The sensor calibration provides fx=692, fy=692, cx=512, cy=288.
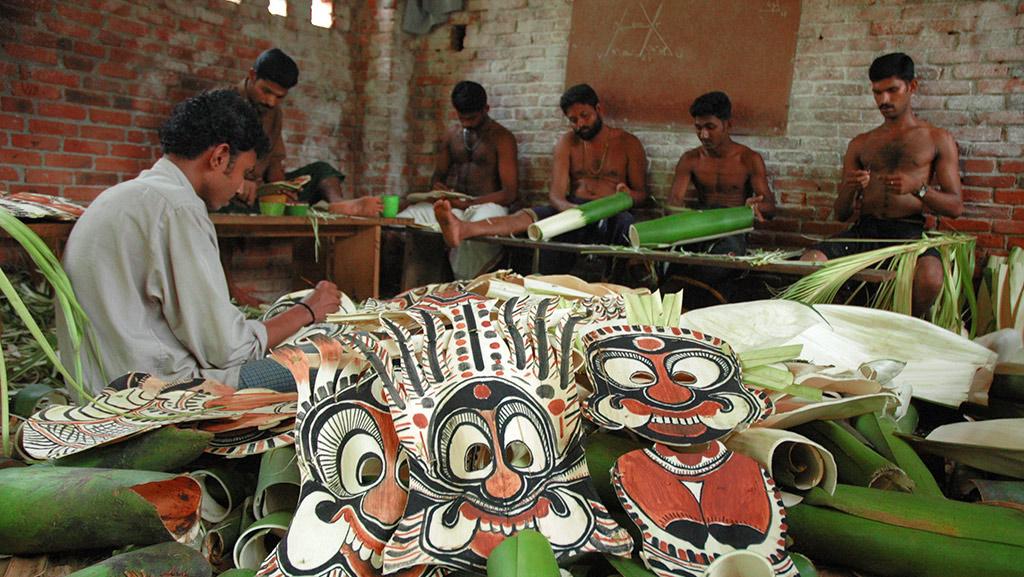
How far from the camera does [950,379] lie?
1.64 meters

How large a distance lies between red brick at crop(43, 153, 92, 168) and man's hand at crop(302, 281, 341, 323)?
126 inches

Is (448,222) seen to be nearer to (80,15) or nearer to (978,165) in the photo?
(80,15)

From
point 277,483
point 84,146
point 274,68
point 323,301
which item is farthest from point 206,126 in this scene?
point 84,146

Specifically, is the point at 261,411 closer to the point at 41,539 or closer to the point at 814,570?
the point at 41,539

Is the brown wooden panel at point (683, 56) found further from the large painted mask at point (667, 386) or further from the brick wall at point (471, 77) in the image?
the large painted mask at point (667, 386)

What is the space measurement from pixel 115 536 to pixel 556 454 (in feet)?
1.89

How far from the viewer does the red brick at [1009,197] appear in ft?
14.5

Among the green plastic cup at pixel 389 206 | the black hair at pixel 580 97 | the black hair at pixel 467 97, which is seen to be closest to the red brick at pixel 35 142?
the green plastic cup at pixel 389 206

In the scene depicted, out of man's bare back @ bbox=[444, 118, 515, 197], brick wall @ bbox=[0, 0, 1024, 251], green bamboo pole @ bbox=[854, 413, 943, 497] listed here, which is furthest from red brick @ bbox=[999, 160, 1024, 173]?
green bamboo pole @ bbox=[854, 413, 943, 497]

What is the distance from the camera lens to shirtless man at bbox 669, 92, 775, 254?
4855mm

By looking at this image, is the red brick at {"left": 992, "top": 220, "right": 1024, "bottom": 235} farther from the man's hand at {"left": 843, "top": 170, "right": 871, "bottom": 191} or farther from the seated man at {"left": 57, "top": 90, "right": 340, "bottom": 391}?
the seated man at {"left": 57, "top": 90, "right": 340, "bottom": 391}

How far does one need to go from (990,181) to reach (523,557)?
4954 millimetres

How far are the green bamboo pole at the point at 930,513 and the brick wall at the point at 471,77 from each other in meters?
4.40

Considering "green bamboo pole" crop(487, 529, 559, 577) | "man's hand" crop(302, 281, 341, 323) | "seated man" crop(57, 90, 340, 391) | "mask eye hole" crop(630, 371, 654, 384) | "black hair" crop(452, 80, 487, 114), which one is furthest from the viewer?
"black hair" crop(452, 80, 487, 114)
